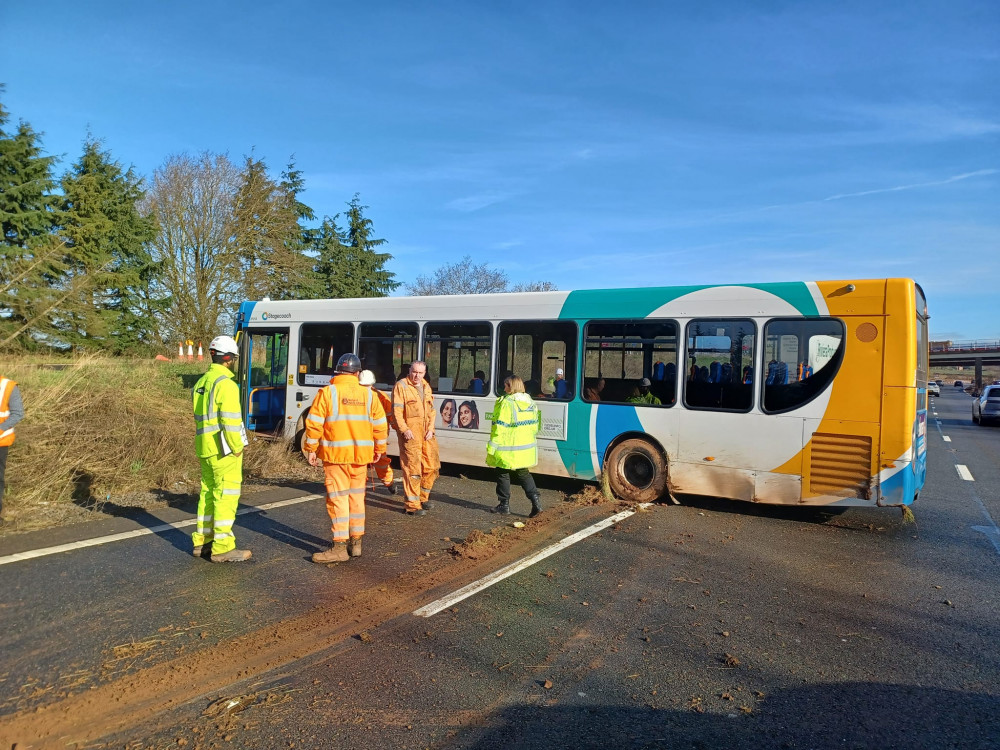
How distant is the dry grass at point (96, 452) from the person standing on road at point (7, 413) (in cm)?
89

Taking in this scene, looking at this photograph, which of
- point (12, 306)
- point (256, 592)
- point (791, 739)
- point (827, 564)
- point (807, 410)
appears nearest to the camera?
point (791, 739)

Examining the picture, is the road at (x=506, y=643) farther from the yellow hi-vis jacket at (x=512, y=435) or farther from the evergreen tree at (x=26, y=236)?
the evergreen tree at (x=26, y=236)

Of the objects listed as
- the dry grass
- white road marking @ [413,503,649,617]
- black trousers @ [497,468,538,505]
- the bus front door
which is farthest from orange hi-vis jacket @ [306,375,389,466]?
the bus front door

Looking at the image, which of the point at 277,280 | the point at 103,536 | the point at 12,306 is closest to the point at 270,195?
the point at 277,280

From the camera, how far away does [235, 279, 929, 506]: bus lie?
23.6 feet

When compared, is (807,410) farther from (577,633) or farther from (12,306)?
(12,306)

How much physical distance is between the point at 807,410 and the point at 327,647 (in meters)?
5.90

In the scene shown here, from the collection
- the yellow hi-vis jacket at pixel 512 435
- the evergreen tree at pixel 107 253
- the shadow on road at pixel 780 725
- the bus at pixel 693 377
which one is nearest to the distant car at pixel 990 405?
the bus at pixel 693 377

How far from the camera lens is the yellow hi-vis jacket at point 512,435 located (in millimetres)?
7344

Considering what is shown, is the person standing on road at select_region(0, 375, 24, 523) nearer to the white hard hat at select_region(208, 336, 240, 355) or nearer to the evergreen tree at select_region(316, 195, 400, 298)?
the white hard hat at select_region(208, 336, 240, 355)

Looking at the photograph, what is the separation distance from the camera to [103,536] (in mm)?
6590

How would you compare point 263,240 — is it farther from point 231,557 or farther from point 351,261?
point 231,557

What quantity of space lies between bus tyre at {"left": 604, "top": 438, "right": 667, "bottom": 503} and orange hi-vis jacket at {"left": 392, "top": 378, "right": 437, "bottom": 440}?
2614 millimetres

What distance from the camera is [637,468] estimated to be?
28.5 feet
